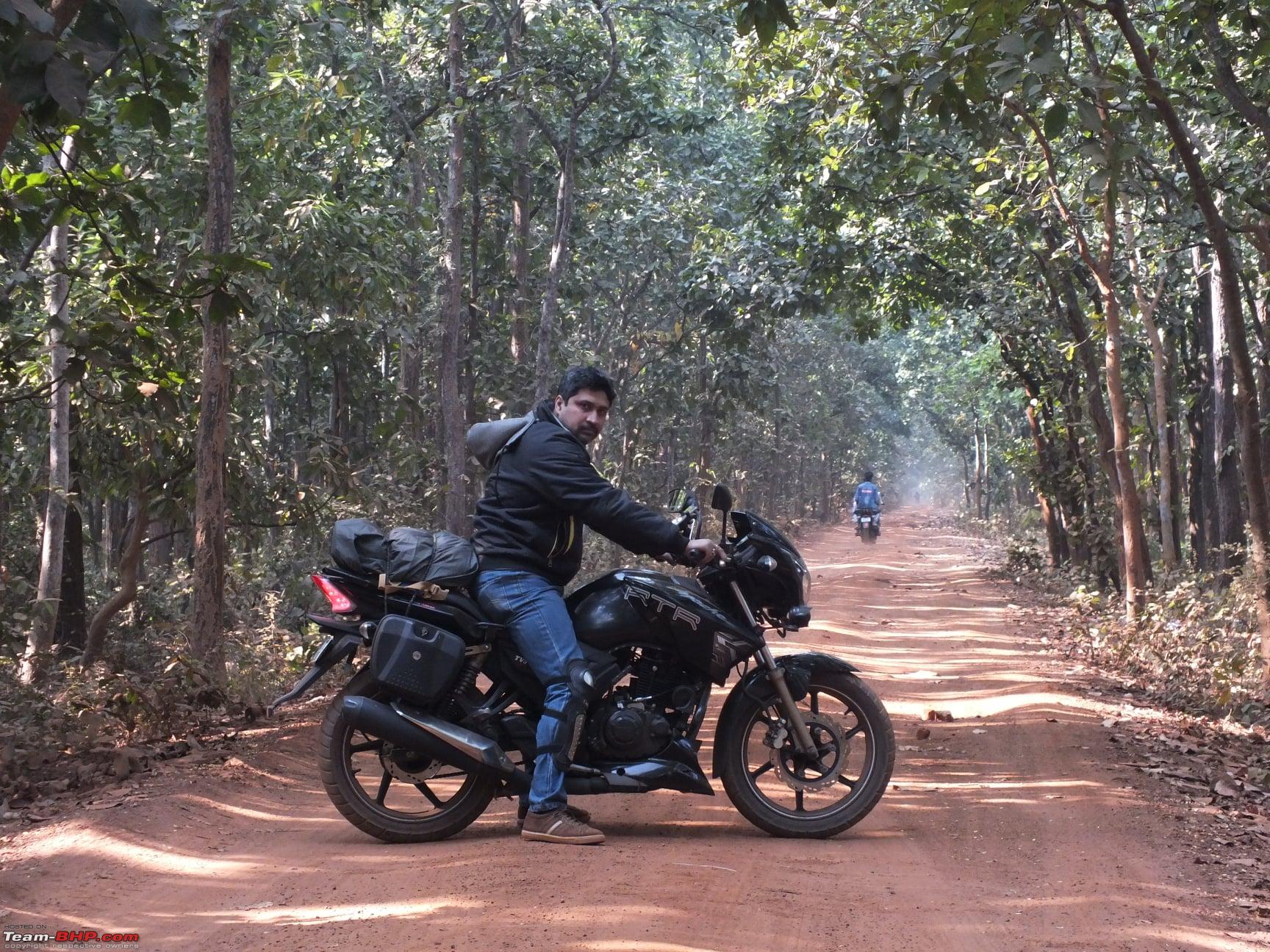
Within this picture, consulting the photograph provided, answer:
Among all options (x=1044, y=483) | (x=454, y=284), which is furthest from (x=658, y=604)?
(x=1044, y=483)

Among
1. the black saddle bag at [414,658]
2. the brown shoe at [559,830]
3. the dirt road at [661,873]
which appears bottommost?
the dirt road at [661,873]

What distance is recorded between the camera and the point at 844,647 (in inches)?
502

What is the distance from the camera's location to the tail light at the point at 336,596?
522cm

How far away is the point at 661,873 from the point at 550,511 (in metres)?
1.57

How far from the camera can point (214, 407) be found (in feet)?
26.4

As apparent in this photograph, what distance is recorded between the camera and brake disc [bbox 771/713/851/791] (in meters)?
5.54

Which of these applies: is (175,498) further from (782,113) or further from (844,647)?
(782,113)

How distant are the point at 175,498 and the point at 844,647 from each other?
6.58 meters

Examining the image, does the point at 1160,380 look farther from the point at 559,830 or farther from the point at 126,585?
the point at 559,830

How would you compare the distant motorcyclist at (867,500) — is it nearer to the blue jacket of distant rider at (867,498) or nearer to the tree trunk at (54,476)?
the blue jacket of distant rider at (867,498)

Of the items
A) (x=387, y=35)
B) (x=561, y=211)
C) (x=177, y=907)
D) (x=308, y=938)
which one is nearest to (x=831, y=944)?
(x=308, y=938)

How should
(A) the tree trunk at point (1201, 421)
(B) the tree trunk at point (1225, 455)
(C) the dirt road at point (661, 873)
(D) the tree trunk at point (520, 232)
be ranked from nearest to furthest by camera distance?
(C) the dirt road at point (661, 873) < (B) the tree trunk at point (1225, 455) < (A) the tree trunk at point (1201, 421) < (D) the tree trunk at point (520, 232)

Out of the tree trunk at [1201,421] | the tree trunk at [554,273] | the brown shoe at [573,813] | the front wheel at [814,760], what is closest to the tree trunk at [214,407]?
the brown shoe at [573,813]

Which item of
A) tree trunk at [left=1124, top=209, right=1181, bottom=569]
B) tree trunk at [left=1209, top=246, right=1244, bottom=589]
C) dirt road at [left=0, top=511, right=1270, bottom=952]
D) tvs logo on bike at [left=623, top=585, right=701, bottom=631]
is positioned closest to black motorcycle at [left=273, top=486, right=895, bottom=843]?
tvs logo on bike at [left=623, top=585, right=701, bottom=631]
